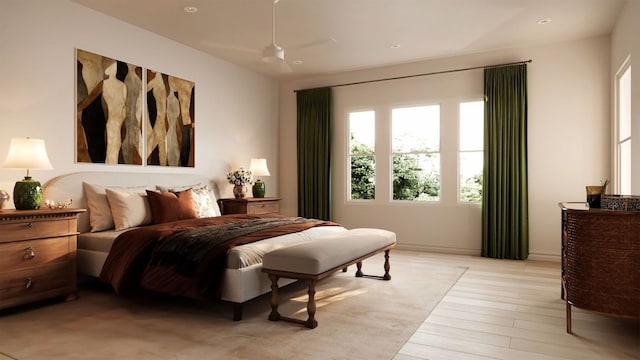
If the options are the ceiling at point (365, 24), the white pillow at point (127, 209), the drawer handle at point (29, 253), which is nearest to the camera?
the drawer handle at point (29, 253)

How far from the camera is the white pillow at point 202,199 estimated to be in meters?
4.71

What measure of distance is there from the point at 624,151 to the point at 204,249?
445cm

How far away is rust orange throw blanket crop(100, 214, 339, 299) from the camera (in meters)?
3.06

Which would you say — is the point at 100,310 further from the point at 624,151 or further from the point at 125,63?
the point at 624,151

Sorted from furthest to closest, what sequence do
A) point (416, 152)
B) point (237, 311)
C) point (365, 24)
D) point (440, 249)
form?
1. point (416, 152)
2. point (440, 249)
3. point (365, 24)
4. point (237, 311)

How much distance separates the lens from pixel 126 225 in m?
4.06

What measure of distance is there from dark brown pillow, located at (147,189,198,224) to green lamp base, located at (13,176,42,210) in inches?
41.5

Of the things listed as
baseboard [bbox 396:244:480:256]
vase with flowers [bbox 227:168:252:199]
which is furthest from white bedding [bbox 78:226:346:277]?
baseboard [bbox 396:244:480:256]

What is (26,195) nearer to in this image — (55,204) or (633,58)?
Result: (55,204)

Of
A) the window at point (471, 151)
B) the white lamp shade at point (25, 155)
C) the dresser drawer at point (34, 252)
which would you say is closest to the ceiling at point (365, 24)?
the window at point (471, 151)

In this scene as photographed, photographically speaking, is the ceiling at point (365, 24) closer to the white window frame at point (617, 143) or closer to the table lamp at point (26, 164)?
the white window frame at point (617, 143)

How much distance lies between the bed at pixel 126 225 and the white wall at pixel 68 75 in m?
0.14

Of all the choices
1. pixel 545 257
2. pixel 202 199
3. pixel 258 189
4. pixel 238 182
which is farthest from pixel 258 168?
pixel 545 257

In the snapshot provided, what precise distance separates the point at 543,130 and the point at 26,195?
5.68 metres
